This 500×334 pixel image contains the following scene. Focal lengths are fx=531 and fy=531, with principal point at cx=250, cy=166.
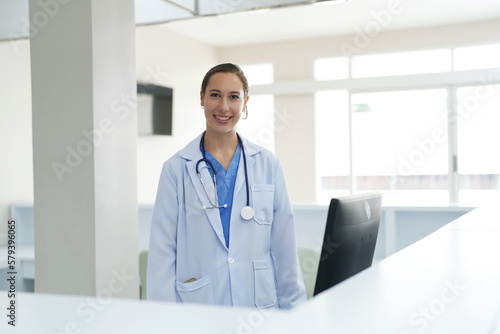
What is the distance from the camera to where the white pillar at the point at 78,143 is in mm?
2506

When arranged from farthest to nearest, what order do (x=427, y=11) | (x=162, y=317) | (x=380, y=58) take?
(x=380, y=58) → (x=427, y=11) → (x=162, y=317)

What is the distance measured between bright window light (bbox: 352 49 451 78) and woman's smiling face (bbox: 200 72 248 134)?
221 inches

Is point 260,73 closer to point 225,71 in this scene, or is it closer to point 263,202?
point 225,71

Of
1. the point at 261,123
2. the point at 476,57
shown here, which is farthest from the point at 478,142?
the point at 261,123

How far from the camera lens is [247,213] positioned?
6.10 feet

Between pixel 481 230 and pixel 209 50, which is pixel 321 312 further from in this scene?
pixel 209 50

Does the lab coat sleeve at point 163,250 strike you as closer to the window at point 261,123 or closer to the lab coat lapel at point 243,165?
the lab coat lapel at point 243,165

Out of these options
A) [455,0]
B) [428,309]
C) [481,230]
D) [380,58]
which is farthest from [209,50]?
[428,309]

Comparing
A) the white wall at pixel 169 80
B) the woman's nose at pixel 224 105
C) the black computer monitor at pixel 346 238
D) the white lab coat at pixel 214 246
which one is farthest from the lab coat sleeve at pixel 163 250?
the white wall at pixel 169 80

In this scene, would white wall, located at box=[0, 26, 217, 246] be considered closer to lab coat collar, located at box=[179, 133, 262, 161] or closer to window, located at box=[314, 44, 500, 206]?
window, located at box=[314, 44, 500, 206]

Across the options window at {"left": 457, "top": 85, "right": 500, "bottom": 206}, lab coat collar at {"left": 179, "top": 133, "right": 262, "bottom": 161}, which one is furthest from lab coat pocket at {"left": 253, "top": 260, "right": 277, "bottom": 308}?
window at {"left": 457, "top": 85, "right": 500, "bottom": 206}

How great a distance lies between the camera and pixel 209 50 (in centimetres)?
773

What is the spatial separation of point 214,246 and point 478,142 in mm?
5865

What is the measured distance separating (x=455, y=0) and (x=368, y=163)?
8.04 feet
